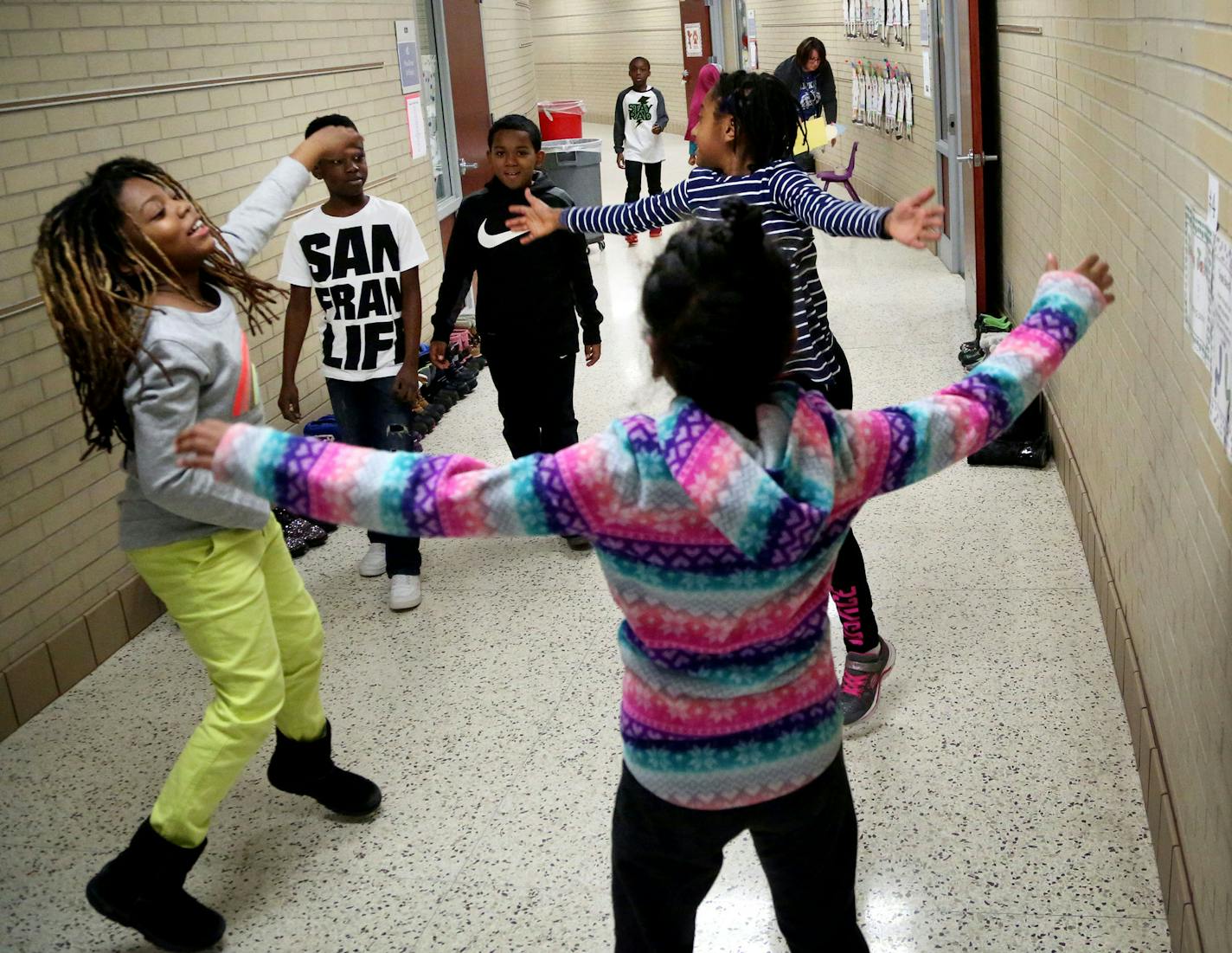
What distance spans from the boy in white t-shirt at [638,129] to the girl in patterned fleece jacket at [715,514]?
9.30m

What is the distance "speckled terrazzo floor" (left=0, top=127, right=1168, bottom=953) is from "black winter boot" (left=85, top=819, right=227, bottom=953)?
142 mm

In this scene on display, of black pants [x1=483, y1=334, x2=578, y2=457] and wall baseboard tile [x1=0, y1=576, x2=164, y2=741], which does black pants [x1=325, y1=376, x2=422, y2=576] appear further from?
wall baseboard tile [x1=0, y1=576, x2=164, y2=741]

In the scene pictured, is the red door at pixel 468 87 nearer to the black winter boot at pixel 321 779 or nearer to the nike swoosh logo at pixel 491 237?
the nike swoosh logo at pixel 491 237

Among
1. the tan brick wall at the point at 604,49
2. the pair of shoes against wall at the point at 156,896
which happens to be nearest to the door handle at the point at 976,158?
the pair of shoes against wall at the point at 156,896

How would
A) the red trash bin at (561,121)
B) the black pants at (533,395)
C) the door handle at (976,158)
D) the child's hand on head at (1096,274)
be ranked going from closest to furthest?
the child's hand on head at (1096,274) → the black pants at (533,395) → the door handle at (976,158) → the red trash bin at (561,121)

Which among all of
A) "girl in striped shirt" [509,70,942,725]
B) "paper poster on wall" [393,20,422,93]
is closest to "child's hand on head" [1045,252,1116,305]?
"girl in striped shirt" [509,70,942,725]

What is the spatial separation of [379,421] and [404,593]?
0.58m

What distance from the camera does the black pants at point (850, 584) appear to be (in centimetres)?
293

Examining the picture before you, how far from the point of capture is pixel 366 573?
4.47 metres

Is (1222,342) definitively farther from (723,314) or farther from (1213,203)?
(723,314)

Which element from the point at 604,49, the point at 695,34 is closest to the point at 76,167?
the point at 695,34

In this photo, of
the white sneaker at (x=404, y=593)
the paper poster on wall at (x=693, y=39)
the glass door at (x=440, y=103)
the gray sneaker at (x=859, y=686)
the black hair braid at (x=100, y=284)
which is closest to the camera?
the black hair braid at (x=100, y=284)

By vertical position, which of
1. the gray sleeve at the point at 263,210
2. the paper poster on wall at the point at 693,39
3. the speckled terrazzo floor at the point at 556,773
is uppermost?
the paper poster on wall at the point at 693,39

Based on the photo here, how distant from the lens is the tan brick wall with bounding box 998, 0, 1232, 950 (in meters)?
2.05
